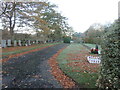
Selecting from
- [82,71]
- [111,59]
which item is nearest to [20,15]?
[82,71]

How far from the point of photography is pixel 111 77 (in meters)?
2.13

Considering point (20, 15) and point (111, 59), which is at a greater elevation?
point (20, 15)

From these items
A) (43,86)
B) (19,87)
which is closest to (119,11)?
(43,86)

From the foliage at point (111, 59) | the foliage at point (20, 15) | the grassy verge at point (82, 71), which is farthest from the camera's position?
the foliage at point (20, 15)

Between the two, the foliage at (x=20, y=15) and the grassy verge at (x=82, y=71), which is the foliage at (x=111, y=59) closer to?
the grassy verge at (x=82, y=71)

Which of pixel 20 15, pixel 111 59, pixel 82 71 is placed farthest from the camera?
pixel 20 15

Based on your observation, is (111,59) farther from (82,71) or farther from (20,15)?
(20,15)

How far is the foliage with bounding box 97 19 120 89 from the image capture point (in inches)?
82.0

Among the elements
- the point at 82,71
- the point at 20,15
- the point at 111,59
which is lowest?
the point at 82,71

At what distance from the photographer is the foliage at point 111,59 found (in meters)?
2.08

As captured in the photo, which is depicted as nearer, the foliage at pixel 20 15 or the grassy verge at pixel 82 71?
the grassy verge at pixel 82 71

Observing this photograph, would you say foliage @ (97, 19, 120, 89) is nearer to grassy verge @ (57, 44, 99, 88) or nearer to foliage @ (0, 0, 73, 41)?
grassy verge @ (57, 44, 99, 88)

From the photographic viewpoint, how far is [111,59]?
215 centimetres

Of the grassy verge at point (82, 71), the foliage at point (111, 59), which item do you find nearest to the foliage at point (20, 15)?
the grassy verge at point (82, 71)
